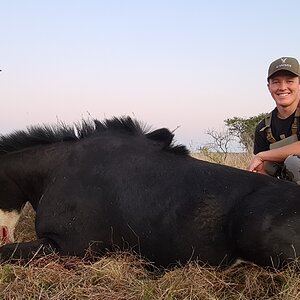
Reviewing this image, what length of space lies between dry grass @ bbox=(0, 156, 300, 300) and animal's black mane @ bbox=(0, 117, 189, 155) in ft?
3.19

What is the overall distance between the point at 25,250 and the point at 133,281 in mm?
822

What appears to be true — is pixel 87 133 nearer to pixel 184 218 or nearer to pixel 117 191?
pixel 117 191

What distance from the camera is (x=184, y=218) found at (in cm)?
323

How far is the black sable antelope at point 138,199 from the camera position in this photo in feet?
10.1

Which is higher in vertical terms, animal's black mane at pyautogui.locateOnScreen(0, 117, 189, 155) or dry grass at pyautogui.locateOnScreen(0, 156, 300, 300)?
animal's black mane at pyautogui.locateOnScreen(0, 117, 189, 155)

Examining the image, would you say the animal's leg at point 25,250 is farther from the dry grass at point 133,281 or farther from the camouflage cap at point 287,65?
the camouflage cap at point 287,65

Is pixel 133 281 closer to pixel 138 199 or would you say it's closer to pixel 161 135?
pixel 138 199

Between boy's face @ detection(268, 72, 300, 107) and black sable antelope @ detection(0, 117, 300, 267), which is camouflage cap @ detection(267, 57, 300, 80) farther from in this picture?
Result: black sable antelope @ detection(0, 117, 300, 267)

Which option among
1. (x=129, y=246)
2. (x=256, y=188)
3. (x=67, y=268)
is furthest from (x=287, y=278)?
(x=67, y=268)

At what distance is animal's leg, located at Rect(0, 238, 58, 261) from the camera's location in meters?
3.27

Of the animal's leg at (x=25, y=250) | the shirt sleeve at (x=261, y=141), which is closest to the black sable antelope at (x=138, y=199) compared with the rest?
the animal's leg at (x=25, y=250)

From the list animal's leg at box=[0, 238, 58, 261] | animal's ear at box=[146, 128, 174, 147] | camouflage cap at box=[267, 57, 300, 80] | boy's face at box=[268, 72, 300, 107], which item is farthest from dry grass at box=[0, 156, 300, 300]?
camouflage cap at box=[267, 57, 300, 80]

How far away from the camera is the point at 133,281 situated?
9.58 feet

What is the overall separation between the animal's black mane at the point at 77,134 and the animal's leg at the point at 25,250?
888 millimetres
